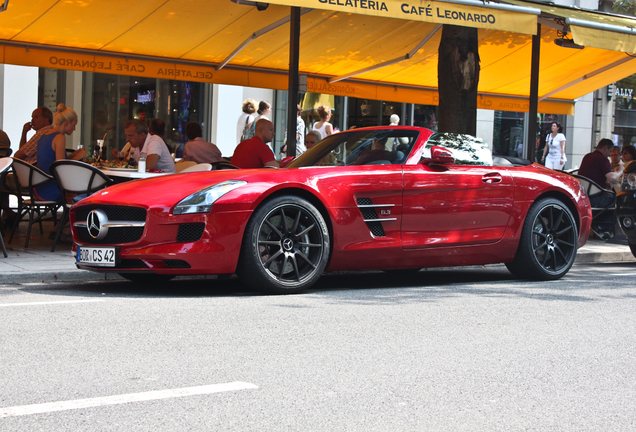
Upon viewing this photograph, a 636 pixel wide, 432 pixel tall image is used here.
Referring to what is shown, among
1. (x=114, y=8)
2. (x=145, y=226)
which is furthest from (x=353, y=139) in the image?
(x=114, y=8)

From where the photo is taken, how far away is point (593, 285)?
7793 millimetres

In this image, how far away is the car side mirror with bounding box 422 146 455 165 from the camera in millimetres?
7016

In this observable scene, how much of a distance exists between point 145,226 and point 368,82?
10.1 meters

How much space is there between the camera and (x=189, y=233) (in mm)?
6000

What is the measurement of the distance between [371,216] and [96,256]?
2223mm

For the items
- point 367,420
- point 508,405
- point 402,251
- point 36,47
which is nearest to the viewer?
point 367,420

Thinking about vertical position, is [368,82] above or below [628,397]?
above

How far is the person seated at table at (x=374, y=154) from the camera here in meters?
7.09

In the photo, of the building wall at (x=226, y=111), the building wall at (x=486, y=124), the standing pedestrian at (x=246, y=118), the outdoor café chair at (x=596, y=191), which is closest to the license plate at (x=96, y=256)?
the outdoor café chair at (x=596, y=191)

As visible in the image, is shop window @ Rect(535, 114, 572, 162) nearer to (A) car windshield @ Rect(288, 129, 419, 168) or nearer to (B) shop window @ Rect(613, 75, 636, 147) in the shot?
(B) shop window @ Rect(613, 75, 636, 147)

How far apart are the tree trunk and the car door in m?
3.14

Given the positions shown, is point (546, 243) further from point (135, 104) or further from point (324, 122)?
point (135, 104)

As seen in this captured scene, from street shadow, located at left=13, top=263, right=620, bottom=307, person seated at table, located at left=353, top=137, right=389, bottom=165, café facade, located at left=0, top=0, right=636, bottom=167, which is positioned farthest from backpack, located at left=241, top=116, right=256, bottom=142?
person seated at table, located at left=353, top=137, right=389, bottom=165

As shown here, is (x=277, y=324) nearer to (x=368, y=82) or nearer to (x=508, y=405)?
(x=508, y=405)
